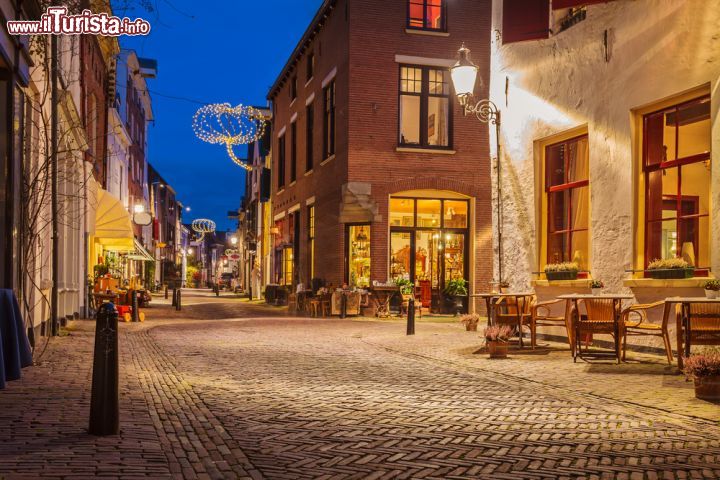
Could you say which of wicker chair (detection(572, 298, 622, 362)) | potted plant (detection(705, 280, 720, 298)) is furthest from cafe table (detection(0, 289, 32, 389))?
potted plant (detection(705, 280, 720, 298))

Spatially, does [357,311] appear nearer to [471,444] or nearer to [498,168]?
[498,168]

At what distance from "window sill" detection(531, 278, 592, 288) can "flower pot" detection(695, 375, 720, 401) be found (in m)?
4.82

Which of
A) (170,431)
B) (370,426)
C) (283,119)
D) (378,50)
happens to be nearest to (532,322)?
(370,426)

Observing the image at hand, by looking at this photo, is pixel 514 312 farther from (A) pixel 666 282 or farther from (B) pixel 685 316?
(B) pixel 685 316

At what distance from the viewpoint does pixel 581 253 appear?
12.7 meters

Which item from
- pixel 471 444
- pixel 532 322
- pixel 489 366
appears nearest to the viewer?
pixel 471 444

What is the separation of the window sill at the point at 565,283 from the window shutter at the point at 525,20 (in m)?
4.24

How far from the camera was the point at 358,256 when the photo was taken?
22531 mm

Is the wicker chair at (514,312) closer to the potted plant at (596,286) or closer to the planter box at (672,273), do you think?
the potted plant at (596,286)

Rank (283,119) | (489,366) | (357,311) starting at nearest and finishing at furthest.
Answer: (489,366) < (357,311) < (283,119)

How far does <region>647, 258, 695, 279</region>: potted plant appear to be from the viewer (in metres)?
9.89

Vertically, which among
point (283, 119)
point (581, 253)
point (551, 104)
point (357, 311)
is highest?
point (283, 119)

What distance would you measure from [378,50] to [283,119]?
11.7 m

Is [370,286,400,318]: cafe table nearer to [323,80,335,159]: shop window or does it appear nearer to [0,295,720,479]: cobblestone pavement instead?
[323,80,335,159]: shop window
